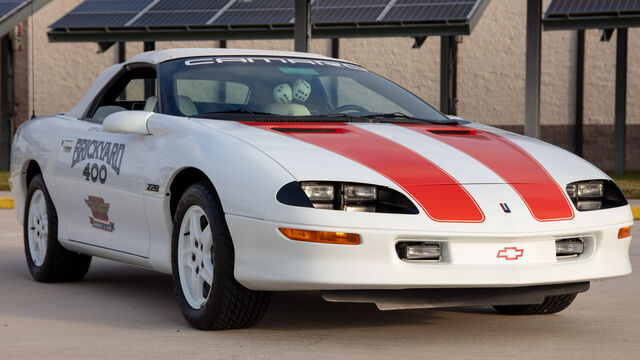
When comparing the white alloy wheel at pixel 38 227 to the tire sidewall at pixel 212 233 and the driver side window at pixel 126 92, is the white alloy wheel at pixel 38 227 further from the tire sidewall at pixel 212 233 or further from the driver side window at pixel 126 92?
the tire sidewall at pixel 212 233

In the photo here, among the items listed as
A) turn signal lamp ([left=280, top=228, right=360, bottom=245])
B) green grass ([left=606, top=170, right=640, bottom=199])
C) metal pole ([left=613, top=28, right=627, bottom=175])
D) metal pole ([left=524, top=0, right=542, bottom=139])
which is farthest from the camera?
metal pole ([left=613, top=28, right=627, bottom=175])

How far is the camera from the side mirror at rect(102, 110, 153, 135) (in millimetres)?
5697

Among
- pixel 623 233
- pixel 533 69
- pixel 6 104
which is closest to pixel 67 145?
pixel 623 233

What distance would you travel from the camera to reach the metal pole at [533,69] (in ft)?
45.8

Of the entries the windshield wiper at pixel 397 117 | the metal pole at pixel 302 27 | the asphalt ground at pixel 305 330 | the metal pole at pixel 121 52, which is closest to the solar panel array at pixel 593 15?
the metal pole at pixel 302 27

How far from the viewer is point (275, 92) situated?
6.02m

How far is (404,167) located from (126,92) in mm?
2864

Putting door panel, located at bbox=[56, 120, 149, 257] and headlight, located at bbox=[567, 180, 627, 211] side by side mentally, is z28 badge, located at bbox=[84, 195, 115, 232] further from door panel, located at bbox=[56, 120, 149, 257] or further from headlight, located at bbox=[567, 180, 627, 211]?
headlight, located at bbox=[567, 180, 627, 211]

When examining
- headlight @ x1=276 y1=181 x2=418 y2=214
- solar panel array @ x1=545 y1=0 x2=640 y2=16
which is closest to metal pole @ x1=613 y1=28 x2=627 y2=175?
solar panel array @ x1=545 y1=0 x2=640 y2=16

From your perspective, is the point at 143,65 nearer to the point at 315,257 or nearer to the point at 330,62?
the point at 330,62

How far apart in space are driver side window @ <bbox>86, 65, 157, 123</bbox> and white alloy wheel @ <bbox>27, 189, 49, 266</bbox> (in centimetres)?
69

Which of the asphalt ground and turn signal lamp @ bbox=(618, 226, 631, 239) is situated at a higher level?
turn signal lamp @ bbox=(618, 226, 631, 239)

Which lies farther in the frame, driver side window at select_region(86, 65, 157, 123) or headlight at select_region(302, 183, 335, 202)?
driver side window at select_region(86, 65, 157, 123)

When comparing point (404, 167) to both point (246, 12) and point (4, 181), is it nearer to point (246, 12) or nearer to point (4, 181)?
point (4, 181)
